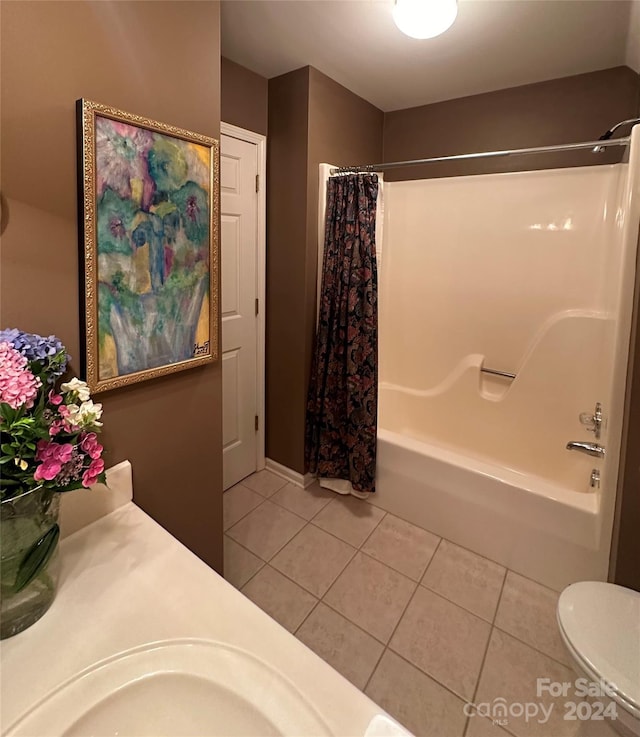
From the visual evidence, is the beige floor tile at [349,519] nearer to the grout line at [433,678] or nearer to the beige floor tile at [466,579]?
the beige floor tile at [466,579]

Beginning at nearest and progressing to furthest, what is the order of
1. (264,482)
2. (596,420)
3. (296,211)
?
(596,420), (296,211), (264,482)

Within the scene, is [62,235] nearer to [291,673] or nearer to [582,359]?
[291,673]

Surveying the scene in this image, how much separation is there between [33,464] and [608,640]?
Answer: 1511 mm

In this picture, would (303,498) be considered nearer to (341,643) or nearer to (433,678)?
(341,643)

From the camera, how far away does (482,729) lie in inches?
53.0

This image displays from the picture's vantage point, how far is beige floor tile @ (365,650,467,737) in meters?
1.35

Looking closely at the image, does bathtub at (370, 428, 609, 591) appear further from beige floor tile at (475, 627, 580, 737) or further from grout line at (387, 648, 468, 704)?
grout line at (387, 648, 468, 704)

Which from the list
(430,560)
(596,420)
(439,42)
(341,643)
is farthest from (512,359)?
(341,643)

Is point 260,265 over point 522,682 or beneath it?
over

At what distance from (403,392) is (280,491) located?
1059mm

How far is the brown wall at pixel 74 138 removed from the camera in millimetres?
927

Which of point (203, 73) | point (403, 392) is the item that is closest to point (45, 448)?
point (203, 73)

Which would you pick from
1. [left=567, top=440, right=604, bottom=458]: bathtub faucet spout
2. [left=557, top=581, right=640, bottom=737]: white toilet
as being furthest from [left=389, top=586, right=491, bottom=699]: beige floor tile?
[left=567, top=440, right=604, bottom=458]: bathtub faucet spout
